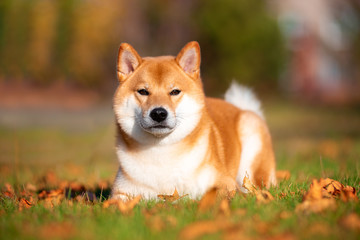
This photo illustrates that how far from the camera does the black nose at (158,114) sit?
3.17 metres

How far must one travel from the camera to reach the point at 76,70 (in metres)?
15.7

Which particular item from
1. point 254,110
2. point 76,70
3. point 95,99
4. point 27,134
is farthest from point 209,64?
point 254,110

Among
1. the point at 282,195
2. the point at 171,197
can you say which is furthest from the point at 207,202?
the point at 282,195

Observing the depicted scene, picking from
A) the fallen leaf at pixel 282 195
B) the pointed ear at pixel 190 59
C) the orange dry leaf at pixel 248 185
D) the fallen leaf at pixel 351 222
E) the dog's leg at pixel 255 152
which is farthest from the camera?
the dog's leg at pixel 255 152

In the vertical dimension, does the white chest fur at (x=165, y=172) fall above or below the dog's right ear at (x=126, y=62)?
below

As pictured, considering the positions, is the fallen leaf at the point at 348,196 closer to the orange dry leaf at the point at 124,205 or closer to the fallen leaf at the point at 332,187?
the fallen leaf at the point at 332,187

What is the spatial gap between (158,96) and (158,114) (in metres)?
0.26

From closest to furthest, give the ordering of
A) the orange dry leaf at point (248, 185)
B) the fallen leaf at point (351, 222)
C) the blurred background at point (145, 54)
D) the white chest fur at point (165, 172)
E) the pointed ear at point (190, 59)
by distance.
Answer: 1. the fallen leaf at point (351, 222)
2. the orange dry leaf at point (248, 185)
3. the white chest fur at point (165, 172)
4. the pointed ear at point (190, 59)
5. the blurred background at point (145, 54)

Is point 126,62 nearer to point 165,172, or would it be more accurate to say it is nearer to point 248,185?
point 165,172

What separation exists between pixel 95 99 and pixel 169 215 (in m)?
16.3

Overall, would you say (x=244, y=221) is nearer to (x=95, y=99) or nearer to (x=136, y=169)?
(x=136, y=169)

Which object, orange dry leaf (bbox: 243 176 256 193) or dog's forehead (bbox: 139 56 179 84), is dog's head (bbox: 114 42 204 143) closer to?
dog's forehead (bbox: 139 56 179 84)

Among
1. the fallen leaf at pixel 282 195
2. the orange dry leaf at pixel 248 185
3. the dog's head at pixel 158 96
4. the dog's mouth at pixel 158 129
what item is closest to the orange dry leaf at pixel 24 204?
the dog's head at pixel 158 96

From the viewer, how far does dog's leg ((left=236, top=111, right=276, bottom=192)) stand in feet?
13.2
